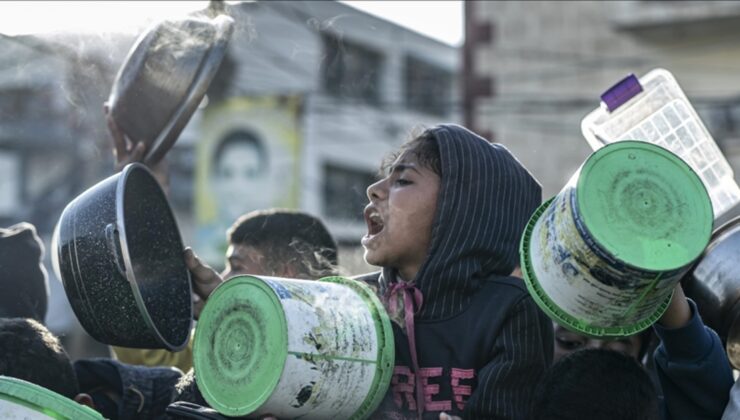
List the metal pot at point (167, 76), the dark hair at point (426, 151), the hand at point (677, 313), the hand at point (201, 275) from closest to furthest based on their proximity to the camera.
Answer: the hand at point (677, 313) → the dark hair at point (426, 151) → the hand at point (201, 275) → the metal pot at point (167, 76)

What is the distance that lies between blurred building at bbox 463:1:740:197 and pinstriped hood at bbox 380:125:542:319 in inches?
406

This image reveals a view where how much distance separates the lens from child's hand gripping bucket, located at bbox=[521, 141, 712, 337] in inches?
72.1

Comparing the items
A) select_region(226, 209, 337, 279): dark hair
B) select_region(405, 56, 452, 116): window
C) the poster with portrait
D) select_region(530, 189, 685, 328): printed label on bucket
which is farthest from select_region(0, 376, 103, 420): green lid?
select_region(405, 56, 452, 116): window

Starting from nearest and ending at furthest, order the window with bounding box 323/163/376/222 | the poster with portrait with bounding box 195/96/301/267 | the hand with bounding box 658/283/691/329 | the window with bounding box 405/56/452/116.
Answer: the hand with bounding box 658/283/691/329
the poster with portrait with bounding box 195/96/301/267
the window with bounding box 323/163/376/222
the window with bounding box 405/56/452/116

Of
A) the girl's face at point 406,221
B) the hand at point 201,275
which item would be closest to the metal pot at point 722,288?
the girl's face at point 406,221

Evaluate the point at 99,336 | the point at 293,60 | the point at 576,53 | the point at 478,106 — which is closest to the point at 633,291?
the point at 99,336

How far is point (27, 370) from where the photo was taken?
2461 millimetres

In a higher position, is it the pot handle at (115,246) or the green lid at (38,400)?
the pot handle at (115,246)

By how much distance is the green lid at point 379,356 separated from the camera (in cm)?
213

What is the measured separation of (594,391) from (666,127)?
92cm

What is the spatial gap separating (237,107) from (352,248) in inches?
582

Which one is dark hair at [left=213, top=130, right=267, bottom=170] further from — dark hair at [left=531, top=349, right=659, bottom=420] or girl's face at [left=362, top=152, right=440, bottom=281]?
dark hair at [left=531, top=349, right=659, bottom=420]

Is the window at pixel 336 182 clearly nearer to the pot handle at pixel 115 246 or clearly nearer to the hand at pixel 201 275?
the hand at pixel 201 275

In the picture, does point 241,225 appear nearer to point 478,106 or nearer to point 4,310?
point 4,310
